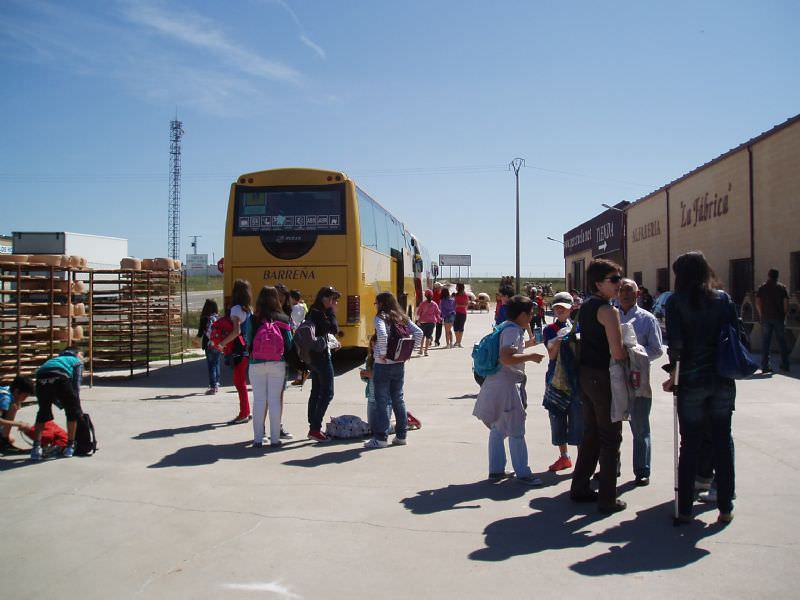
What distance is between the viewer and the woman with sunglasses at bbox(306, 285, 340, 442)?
8047 millimetres

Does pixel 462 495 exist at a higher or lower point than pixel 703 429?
lower

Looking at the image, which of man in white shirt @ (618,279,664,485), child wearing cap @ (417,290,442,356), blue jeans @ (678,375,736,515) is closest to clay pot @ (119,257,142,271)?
child wearing cap @ (417,290,442,356)

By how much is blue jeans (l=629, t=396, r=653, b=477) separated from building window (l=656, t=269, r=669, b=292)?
964 inches

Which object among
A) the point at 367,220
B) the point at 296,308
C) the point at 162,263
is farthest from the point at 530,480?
the point at 162,263

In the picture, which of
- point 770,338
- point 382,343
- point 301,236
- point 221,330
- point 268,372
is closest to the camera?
point 382,343

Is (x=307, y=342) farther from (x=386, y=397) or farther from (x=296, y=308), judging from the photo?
(x=296, y=308)

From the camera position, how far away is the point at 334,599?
12.8ft

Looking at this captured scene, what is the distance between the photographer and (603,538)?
15.7 ft

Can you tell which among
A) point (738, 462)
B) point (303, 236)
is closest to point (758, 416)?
point (738, 462)

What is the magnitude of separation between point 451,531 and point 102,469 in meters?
3.69

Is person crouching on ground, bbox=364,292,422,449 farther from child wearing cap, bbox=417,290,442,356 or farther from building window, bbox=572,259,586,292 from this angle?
building window, bbox=572,259,586,292

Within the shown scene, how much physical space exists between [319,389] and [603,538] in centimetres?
408

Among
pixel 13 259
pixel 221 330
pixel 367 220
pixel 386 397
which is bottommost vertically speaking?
pixel 386 397

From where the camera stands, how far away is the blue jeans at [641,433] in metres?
5.94
